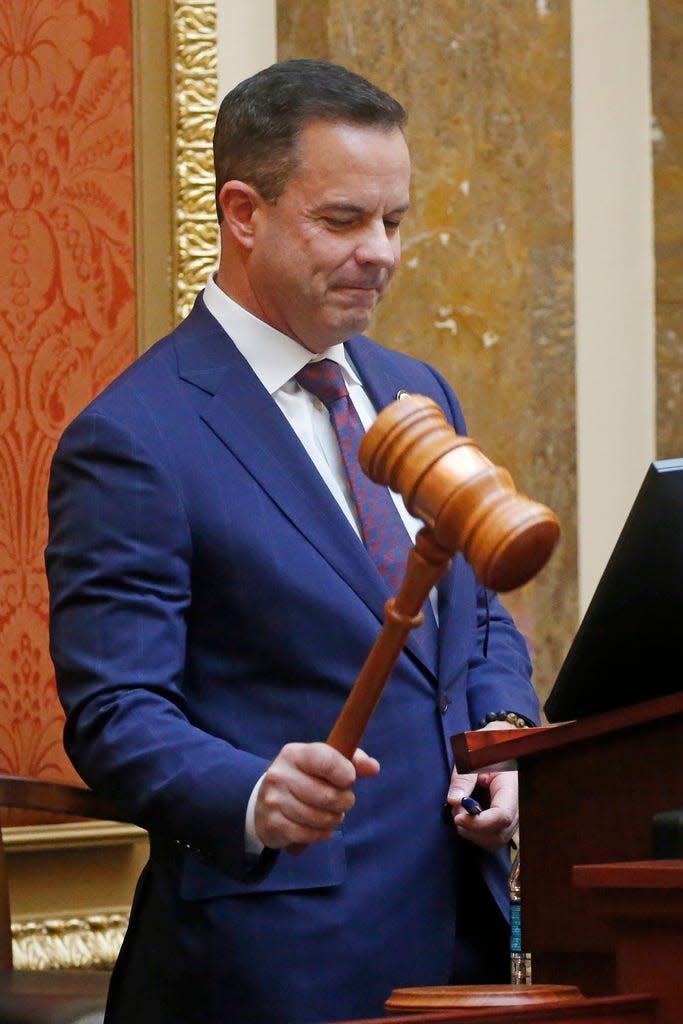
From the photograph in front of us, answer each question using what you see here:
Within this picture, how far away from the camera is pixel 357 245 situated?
1984mm

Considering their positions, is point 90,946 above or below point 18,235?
below

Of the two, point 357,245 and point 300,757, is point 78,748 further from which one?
point 357,245

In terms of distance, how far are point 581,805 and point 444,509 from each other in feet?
1.64

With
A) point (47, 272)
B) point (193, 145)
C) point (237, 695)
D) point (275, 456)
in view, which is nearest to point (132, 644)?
point (237, 695)

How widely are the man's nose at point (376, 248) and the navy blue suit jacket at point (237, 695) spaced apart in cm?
20

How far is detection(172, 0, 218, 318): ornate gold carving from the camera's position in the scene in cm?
344

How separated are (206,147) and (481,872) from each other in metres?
1.91

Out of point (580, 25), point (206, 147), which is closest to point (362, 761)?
point (206, 147)

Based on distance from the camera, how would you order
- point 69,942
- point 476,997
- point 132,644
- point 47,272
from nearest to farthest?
point 476,997, point 132,644, point 69,942, point 47,272

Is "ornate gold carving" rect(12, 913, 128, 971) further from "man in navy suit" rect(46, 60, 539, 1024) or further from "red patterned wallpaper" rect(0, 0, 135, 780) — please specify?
"man in navy suit" rect(46, 60, 539, 1024)

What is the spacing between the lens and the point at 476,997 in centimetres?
124

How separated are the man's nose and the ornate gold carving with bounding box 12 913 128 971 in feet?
5.67

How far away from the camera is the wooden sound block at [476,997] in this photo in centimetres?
122

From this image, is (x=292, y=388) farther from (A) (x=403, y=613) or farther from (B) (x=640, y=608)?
(A) (x=403, y=613)
